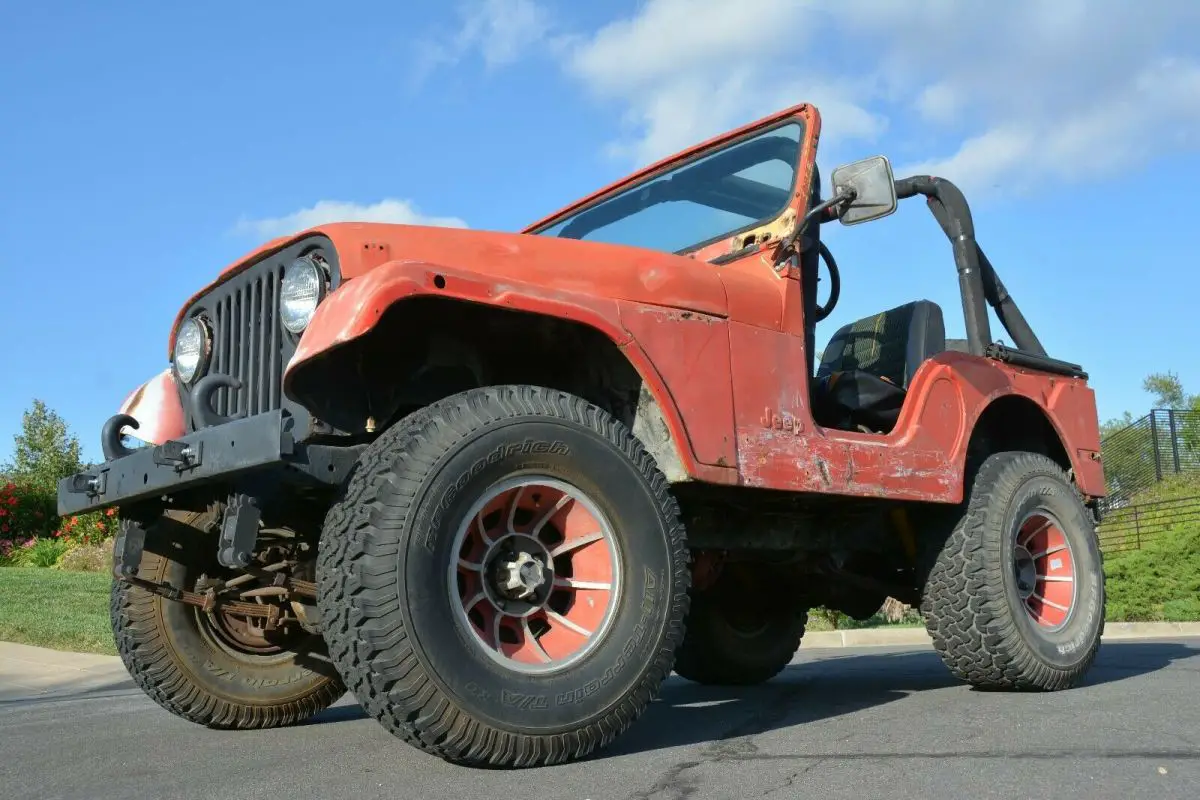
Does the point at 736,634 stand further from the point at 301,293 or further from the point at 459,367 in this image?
the point at 301,293

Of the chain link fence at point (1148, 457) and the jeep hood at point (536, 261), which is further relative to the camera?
the chain link fence at point (1148, 457)

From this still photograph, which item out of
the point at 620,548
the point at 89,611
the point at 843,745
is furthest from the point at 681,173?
the point at 89,611

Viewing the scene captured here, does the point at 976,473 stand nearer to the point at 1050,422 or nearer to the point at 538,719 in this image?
the point at 1050,422

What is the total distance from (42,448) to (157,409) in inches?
1071

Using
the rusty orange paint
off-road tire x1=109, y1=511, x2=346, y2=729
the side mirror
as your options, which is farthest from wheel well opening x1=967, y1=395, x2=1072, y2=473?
off-road tire x1=109, y1=511, x2=346, y2=729

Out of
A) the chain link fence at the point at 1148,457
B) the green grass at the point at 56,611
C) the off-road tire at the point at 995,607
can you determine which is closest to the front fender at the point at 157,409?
the off-road tire at the point at 995,607

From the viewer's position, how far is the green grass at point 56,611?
9117mm

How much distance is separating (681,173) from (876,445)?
1.60 metres

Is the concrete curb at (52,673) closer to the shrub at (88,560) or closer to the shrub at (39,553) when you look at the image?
the shrub at (88,560)

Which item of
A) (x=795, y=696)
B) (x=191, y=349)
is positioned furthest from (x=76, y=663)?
(x=795, y=696)

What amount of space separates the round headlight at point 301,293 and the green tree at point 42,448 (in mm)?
25665

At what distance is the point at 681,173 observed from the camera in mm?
5023

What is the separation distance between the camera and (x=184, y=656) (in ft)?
13.2

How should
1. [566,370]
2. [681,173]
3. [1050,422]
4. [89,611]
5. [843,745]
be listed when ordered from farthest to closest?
[89,611] → [1050,422] → [681,173] → [566,370] → [843,745]
